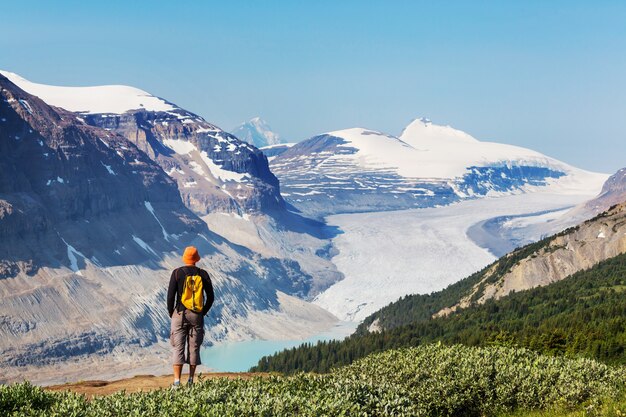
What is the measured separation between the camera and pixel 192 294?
102 ft

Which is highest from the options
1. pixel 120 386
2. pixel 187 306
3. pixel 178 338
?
pixel 187 306

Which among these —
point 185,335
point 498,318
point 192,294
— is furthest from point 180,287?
point 498,318

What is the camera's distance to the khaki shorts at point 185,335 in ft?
102

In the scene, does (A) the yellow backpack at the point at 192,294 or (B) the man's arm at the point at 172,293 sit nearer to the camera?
(B) the man's arm at the point at 172,293

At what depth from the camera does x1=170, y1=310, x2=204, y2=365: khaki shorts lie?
31109 millimetres

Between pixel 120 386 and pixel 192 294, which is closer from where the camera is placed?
pixel 192 294

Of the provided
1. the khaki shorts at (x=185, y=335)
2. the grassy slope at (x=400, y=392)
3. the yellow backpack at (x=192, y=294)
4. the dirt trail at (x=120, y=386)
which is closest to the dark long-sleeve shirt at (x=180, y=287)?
the yellow backpack at (x=192, y=294)

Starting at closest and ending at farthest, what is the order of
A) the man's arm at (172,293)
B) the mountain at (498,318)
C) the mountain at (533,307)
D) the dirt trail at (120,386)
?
1. the man's arm at (172,293)
2. the dirt trail at (120,386)
3. the mountain at (533,307)
4. the mountain at (498,318)

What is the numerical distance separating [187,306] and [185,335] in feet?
3.98

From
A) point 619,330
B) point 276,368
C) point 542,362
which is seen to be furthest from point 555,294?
point 542,362

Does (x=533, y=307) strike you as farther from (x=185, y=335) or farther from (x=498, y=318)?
(x=185, y=335)

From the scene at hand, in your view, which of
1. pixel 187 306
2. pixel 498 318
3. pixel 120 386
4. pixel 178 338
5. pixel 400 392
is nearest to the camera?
pixel 400 392

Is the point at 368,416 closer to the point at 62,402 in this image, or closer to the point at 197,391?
the point at 197,391

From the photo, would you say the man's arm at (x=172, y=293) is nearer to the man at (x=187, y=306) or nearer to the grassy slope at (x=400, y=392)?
the man at (x=187, y=306)
